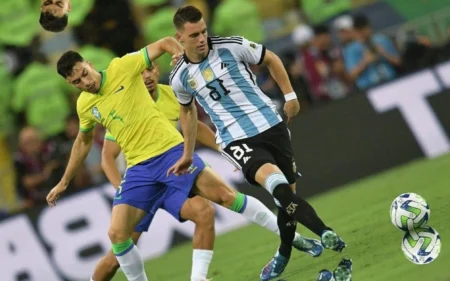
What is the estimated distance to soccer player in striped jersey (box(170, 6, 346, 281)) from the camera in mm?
8867

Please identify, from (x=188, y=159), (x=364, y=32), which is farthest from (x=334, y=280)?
(x=364, y=32)

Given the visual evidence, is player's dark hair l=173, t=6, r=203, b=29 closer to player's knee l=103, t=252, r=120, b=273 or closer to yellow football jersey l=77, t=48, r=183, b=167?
yellow football jersey l=77, t=48, r=183, b=167

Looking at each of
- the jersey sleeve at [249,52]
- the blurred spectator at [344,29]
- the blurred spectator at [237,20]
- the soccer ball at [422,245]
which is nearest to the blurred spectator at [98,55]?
the blurred spectator at [237,20]

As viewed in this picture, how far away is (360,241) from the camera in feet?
33.8

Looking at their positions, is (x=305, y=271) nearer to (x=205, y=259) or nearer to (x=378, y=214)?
(x=205, y=259)

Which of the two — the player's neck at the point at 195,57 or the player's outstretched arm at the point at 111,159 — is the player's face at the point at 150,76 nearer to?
the player's outstretched arm at the point at 111,159

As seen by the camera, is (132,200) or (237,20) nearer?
(132,200)

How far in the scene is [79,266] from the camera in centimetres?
1411

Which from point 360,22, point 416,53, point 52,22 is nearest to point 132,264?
point 52,22

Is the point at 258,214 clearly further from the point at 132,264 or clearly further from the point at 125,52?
the point at 125,52

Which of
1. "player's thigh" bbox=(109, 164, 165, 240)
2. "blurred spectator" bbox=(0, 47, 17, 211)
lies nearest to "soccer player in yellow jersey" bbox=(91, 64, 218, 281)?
"player's thigh" bbox=(109, 164, 165, 240)

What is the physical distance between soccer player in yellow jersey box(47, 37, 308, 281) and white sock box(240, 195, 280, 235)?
32 mm

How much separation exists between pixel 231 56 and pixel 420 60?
8202 mm

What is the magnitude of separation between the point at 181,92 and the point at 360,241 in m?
2.34
